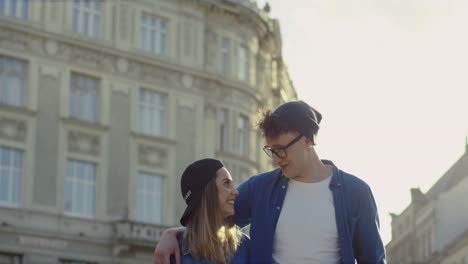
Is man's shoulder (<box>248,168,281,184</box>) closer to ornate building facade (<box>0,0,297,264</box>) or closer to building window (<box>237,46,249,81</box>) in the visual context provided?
ornate building facade (<box>0,0,297,264</box>)

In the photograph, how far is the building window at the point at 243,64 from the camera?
137 feet

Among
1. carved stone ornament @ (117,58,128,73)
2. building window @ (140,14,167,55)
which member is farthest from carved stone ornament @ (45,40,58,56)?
building window @ (140,14,167,55)

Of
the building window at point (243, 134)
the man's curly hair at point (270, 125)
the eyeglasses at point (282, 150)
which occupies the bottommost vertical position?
the eyeglasses at point (282, 150)

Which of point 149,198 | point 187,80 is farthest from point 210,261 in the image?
point 187,80

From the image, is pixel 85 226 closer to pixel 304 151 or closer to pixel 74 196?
pixel 74 196

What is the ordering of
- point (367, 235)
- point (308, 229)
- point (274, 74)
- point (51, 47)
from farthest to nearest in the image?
point (274, 74)
point (51, 47)
point (367, 235)
point (308, 229)

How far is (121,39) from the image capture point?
125ft

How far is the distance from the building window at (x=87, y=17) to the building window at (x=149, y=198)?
531 centimetres

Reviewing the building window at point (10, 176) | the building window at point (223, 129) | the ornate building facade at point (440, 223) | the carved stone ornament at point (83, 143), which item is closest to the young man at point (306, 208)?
the building window at point (10, 176)

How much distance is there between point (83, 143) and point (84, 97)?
1.67 metres

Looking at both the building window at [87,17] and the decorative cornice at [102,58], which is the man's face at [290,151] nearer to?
the decorative cornice at [102,58]

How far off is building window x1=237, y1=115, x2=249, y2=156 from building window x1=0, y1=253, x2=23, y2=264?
1027cm

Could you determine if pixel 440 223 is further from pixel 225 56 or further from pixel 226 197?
pixel 226 197

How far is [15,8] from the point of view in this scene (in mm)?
35469
